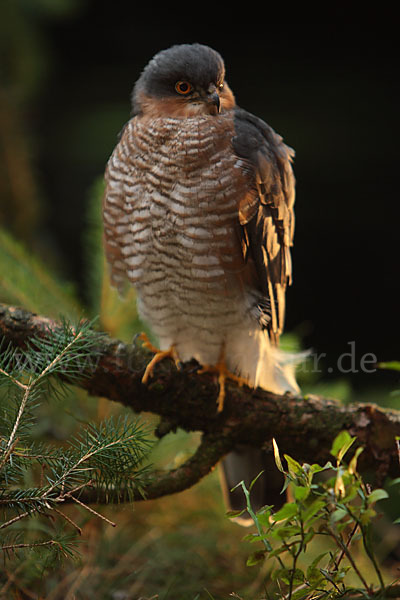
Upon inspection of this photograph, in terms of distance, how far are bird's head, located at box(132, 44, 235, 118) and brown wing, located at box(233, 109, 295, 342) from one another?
0.09 meters

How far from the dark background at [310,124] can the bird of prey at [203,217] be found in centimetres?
83

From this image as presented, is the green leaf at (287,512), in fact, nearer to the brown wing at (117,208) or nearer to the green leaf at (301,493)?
the green leaf at (301,493)

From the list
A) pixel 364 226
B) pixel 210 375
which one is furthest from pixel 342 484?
pixel 364 226

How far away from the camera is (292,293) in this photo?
2521 mm

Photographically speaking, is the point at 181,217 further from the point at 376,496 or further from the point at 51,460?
the point at 376,496

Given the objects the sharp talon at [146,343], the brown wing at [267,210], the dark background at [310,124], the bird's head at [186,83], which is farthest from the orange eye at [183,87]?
the dark background at [310,124]

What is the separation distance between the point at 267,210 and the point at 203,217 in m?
0.18

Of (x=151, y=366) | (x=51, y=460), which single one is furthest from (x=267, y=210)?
(x=51, y=460)

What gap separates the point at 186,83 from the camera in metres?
1.33

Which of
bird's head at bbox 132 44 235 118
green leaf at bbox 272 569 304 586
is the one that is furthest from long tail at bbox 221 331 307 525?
green leaf at bbox 272 569 304 586

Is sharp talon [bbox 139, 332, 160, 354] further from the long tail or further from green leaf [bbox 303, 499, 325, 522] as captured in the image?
green leaf [bbox 303, 499, 325, 522]

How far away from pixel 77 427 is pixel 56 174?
1.86 metres

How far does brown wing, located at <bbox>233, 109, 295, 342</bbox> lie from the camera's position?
4.22 ft

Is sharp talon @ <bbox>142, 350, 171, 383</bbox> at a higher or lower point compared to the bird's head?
lower
